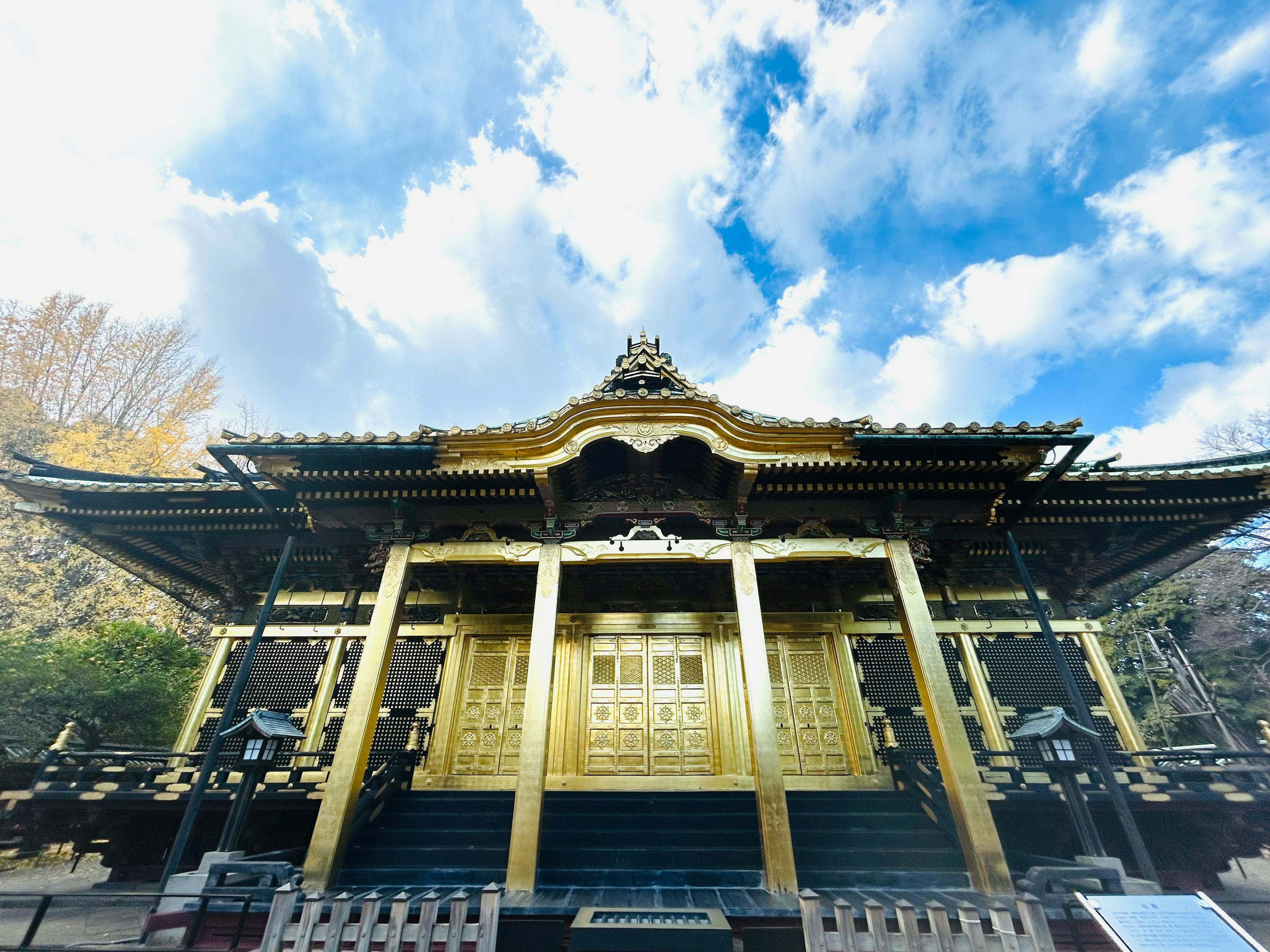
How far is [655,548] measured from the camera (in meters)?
7.99

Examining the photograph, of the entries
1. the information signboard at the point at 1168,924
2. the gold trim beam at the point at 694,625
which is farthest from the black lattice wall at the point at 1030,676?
the information signboard at the point at 1168,924

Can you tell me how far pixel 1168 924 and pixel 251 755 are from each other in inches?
340

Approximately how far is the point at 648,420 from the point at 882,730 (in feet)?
22.6

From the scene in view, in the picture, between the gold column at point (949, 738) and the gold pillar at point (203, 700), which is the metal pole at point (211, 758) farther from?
the gold column at point (949, 738)

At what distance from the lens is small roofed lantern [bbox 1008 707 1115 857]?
606 centimetres

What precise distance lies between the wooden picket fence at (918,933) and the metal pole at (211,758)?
6773 millimetres

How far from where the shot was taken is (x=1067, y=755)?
6258 millimetres

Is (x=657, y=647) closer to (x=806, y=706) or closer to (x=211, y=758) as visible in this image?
(x=806, y=706)

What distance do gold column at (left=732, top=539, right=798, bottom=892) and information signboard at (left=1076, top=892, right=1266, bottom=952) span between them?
330 centimetres

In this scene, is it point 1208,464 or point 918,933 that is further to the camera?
point 1208,464

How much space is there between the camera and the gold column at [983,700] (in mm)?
9047

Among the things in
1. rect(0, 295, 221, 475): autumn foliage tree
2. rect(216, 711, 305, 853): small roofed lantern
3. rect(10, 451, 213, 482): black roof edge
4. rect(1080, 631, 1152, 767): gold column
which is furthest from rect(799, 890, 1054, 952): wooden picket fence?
rect(0, 295, 221, 475): autumn foliage tree

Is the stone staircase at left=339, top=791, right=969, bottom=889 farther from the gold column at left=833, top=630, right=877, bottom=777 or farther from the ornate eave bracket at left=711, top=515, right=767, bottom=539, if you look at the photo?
the ornate eave bracket at left=711, top=515, right=767, bottom=539

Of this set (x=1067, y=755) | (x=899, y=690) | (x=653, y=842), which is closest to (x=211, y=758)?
(x=653, y=842)
